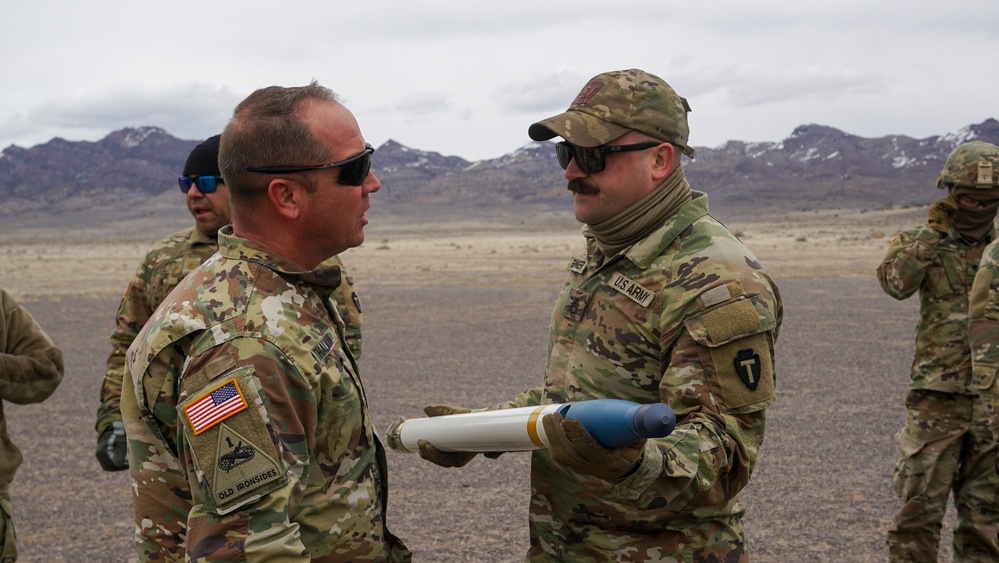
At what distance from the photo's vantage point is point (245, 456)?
1.96 m

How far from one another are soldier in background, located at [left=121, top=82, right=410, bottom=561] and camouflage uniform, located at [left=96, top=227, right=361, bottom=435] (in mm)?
2050

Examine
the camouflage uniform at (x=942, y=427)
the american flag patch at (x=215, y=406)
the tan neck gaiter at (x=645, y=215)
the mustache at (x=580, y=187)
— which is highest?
the mustache at (x=580, y=187)

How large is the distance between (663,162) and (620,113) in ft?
0.75

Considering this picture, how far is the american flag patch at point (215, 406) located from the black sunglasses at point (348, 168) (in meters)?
0.59

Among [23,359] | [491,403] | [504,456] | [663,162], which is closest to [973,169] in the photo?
[663,162]

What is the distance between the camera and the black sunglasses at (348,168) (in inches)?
90.8

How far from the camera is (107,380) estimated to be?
448 centimetres

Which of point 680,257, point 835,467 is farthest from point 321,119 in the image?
point 835,467

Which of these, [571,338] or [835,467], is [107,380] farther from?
[835,467]

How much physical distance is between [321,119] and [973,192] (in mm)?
4332

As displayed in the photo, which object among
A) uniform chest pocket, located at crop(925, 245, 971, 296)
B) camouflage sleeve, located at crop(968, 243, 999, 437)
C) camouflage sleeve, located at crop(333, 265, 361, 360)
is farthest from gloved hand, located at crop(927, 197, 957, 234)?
camouflage sleeve, located at crop(333, 265, 361, 360)

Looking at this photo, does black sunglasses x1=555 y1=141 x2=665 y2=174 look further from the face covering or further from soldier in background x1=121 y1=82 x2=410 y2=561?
the face covering

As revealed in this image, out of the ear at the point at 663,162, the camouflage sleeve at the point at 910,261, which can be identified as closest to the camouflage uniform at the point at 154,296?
the ear at the point at 663,162

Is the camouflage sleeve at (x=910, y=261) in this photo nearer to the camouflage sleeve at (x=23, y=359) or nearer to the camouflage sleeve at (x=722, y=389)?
the camouflage sleeve at (x=722, y=389)
